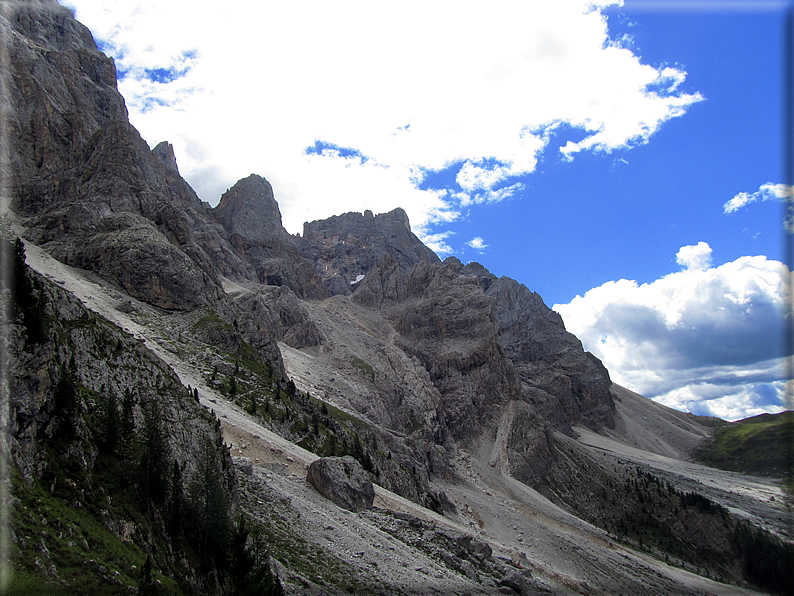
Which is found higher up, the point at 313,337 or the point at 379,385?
the point at 313,337

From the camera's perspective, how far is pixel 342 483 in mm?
41719

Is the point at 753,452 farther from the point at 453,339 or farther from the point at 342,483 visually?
the point at 342,483

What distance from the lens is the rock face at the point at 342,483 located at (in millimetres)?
40500

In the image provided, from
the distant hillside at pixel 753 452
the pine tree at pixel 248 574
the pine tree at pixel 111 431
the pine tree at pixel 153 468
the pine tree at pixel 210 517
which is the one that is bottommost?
the distant hillside at pixel 753 452

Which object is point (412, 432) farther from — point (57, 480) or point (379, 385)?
point (57, 480)

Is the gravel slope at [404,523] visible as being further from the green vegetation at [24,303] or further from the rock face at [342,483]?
the green vegetation at [24,303]

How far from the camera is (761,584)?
3760 inches

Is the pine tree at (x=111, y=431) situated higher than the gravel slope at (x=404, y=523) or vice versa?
Answer: the pine tree at (x=111, y=431)

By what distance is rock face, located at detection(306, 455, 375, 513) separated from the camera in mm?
40500

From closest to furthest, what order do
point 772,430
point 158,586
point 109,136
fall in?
1. point 158,586
2. point 109,136
3. point 772,430

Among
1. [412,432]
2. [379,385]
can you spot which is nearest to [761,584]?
[412,432]

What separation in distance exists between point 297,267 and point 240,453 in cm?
15905

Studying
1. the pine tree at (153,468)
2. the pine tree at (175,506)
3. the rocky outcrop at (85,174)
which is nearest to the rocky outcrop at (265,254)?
the rocky outcrop at (85,174)

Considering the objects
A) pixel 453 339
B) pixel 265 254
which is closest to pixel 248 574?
pixel 453 339
